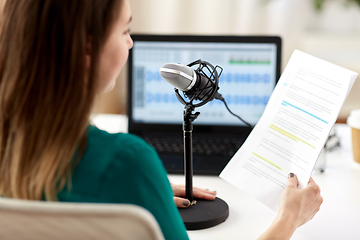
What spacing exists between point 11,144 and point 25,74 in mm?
104

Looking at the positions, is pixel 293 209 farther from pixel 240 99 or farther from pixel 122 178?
pixel 240 99

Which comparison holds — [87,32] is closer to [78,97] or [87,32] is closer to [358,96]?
[78,97]

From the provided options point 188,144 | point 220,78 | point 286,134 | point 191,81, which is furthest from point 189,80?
point 220,78

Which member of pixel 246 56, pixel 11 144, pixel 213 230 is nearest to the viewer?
pixel 11 144

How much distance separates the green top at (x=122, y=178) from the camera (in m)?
0.51

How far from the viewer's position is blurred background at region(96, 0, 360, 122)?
9.68ft

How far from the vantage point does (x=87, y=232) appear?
0.43m

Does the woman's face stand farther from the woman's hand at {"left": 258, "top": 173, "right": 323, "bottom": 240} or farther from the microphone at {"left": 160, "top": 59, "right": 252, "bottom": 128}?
the woman's hand at {"left": 258, "top": 173, "right": 323, "bottom": 240}

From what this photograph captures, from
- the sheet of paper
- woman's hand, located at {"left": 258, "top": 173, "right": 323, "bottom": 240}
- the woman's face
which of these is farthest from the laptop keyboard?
the woman's face

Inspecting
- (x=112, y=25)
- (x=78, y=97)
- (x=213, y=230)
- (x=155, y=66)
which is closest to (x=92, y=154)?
(x=78, y=97)

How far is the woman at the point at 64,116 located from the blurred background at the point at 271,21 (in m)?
2.40

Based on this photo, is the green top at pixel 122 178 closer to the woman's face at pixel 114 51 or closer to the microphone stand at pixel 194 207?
the woman's face at pixel 114 51

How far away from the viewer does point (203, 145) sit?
1257 mm

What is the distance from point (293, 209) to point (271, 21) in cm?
245
